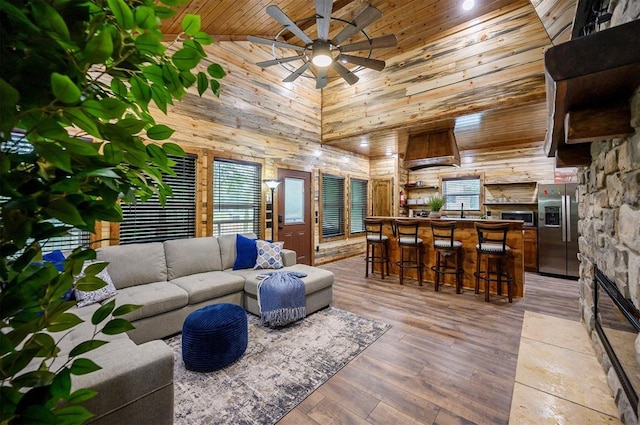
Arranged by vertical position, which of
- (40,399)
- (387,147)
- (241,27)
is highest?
(241,27)

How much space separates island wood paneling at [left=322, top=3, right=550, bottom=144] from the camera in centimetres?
364

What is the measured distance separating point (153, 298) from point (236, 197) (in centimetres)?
233

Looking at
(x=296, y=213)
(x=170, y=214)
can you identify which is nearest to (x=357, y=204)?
(x=296, y=213)

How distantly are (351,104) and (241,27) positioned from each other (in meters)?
2.40

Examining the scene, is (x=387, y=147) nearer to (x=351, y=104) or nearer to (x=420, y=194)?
(x=351, y=104)

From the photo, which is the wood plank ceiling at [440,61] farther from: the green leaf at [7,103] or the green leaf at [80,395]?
the green leaf at [80,395]

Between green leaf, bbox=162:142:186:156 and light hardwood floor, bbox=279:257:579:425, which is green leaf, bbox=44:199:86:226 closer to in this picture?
green leaf, bbox=162:142:186:156

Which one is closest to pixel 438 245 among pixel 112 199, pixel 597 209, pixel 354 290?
pixel 354 290

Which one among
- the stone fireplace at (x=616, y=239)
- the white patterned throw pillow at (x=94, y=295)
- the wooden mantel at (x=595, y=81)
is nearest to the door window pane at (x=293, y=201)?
the white patterned throw pillow at (x=94, y=295)

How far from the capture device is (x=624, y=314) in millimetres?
1560

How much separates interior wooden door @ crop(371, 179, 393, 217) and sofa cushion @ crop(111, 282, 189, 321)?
5.99 metres

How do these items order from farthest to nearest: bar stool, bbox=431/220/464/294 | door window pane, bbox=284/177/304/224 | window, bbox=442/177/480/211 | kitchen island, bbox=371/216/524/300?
1. window, bbox=442/177/480/211
2. door window pane, bbox=284/177/304/224
3. bar stool, bbox=431/220/464/294
4. kitchen island, bbox=371/216/524/300

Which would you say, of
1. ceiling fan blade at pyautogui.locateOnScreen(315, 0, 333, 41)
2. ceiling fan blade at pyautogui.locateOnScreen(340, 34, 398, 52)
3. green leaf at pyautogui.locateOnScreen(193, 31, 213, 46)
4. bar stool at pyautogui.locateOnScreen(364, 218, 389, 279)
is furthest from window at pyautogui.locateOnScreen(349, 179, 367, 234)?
green leaf at pyautogui.locateOnScreen(193, 31, 213, 46)

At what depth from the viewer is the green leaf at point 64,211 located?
Result: 38 cm
